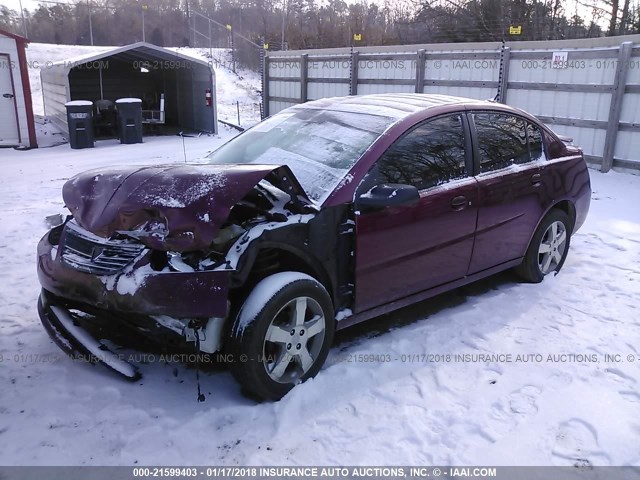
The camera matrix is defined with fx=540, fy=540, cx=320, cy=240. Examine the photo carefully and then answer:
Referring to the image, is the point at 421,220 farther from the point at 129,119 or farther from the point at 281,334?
the point at 129,119

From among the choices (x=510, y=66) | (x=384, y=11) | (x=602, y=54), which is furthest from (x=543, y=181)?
(x=384, y=11)

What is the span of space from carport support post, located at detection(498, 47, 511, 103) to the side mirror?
876 centimetres

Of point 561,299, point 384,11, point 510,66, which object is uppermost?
point 384,11

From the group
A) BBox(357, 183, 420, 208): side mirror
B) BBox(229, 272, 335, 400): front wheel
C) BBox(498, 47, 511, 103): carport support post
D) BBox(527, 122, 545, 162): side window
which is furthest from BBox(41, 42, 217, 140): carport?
BBox(229, 272, 335, 400): front wheel

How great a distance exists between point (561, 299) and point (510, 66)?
778cm

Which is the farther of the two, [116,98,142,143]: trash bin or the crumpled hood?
[116,98,142,143]: trash bin

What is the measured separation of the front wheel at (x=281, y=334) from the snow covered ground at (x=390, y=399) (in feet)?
0.40

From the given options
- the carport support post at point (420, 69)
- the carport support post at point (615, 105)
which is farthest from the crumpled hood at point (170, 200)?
the carport support post at point (420, 69)

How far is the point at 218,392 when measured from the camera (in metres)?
3.00

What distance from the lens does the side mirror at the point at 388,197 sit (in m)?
3.12

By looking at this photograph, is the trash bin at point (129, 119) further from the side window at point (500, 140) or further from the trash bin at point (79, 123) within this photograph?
the side window at point (500, 140)

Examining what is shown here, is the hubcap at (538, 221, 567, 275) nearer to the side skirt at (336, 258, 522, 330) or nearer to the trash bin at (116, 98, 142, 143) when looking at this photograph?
the side skirt at (336, 258, 522, 330)

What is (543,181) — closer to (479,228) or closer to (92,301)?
(479,228)

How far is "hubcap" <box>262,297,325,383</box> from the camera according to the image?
2.88m
